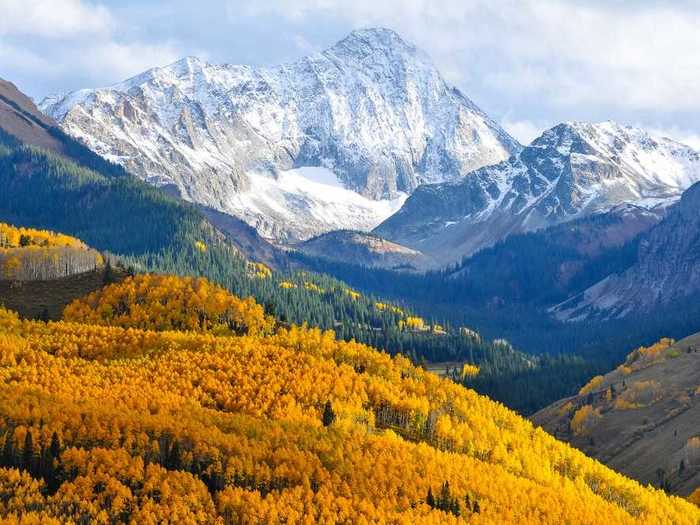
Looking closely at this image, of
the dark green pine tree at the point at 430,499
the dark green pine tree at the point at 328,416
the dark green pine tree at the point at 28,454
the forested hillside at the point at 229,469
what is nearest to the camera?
the forested hillside at the point at 229,469

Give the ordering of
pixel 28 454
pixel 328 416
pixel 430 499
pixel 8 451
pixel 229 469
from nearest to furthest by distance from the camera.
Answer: pixel 28 454, pixel 8 451, pixel 229 469, pixel 430 499, pixel 328 416

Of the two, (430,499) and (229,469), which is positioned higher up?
(229,469)

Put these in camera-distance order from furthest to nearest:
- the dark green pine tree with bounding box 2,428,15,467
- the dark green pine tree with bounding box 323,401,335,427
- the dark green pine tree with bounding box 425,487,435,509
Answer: the dark green pine tree with bounding box 323,401,335,427 < the dark green pine tree with bounding box 425,487,435,509 < the dark green pine tree with bounding box 2,428,15,467

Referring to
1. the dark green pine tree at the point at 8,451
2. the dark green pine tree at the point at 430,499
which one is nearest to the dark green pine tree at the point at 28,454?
the dark green pine tree at the point at 8,451

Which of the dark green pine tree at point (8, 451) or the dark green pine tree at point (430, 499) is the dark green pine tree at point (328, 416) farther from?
the dark green pine tree at point (8, 451)

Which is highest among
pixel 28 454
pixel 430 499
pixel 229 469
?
pixel 229 469

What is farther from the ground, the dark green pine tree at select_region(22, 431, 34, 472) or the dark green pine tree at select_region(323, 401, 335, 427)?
the dark green pine tree at select_region(323, 401, 335, 427)

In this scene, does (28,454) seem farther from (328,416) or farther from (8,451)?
(328,416)

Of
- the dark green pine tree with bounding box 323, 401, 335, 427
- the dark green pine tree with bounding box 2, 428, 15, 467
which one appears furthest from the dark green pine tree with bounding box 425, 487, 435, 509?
the dark green pine tree with bounding box 2, 428, 15, 467

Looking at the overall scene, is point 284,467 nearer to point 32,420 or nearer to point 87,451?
point 87,451

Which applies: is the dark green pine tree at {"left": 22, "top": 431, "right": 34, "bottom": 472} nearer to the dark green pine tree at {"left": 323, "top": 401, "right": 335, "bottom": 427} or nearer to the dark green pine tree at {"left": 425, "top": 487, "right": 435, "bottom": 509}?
the dark green pine tree at {"left": 425, "top": 487, "right": 435, "bottom": 509}

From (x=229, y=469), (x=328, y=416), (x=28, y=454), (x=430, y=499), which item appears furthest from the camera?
(x=328, y=416)

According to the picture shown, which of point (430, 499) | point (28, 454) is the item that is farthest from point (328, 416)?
point (28, 454)

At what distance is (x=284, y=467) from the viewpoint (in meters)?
159
